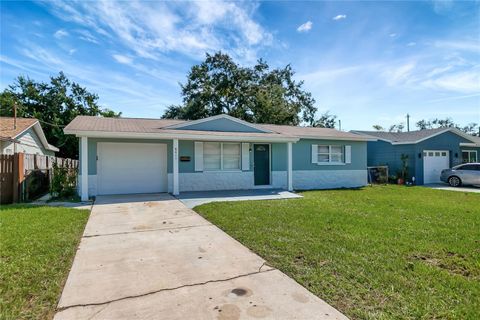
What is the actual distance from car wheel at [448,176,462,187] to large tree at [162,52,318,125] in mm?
15854

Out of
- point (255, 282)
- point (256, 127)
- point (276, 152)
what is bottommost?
point (255, 282)

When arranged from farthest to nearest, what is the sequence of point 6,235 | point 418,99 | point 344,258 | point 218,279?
point 418,99 → point 6,235 → point 344,258 → point 218,279

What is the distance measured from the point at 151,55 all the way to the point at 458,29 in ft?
42.1

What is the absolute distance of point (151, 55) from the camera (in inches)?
548

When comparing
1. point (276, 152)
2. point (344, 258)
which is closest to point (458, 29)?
point (276, 152)

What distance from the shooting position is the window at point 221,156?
41.2 ft

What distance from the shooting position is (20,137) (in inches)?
581

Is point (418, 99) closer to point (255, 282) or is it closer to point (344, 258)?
point (344, 258)

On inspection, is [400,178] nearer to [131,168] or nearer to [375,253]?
[375,253]

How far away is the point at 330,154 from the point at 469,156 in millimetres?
15748

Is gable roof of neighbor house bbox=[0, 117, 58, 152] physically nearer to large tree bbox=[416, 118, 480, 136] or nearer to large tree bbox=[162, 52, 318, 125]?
large tree bbox=[162, 52, 318, 125]

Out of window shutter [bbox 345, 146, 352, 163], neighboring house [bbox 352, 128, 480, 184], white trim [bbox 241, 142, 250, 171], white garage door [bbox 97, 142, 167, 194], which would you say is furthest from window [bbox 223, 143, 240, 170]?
neighboring house [bbox 352, 128, 480, 184]

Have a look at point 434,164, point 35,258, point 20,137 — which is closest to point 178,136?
point 35,258

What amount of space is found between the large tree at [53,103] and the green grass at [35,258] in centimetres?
2110
